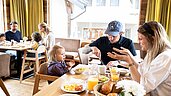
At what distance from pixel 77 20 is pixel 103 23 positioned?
729mm

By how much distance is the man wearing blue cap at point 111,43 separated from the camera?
2.67m

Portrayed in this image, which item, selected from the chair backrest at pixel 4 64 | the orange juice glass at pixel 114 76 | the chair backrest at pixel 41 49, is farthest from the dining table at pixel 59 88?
the chair backrest at pixel 4 64

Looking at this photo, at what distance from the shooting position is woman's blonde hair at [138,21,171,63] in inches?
67.7

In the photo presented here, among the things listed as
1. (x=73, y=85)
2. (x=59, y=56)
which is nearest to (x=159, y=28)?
(x=73, y=85)

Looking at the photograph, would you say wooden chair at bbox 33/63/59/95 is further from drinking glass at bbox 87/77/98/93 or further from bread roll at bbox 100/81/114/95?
bread roll at bbox 100/81/114/95

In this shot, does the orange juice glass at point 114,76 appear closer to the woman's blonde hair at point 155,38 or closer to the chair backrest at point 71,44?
the woman's blonde hair at point 155,38

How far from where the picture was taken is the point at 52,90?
1.74 meters

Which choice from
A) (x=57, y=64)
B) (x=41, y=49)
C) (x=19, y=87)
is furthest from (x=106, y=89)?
(x=41, y=49)

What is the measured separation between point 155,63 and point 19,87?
2.90m

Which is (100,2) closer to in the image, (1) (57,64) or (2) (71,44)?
(2) (71,44)

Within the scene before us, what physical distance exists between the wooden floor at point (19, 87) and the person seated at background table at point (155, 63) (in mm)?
2317

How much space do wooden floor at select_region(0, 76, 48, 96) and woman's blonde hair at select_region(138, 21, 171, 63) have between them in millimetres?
2437

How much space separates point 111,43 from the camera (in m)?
2.79

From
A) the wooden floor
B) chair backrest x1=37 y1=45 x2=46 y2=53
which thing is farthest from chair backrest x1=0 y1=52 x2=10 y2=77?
chair backrest x1=37 y1=45 x2=46 y2=53
